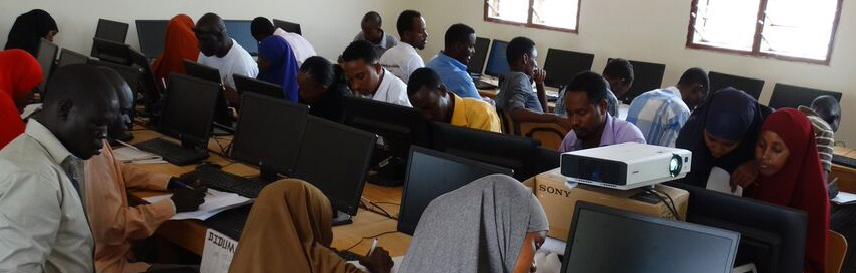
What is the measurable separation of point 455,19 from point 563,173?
6.80 meters

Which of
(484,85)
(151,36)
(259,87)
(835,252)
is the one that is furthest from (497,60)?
(835,252)

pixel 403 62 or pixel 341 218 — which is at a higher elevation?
pixel 403 62

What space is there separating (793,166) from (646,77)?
4.40 m

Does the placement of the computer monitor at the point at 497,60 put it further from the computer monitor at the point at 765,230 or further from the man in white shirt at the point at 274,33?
the computer monitor at the point at 765,230

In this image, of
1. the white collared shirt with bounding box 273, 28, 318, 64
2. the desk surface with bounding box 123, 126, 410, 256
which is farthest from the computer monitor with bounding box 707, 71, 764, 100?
the desk surface with bounding box 123, 126, 410, 256

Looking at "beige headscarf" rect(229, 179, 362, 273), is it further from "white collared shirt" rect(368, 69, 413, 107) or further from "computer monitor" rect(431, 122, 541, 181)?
"white collared shirt" rect(368, 69, 413, 107)

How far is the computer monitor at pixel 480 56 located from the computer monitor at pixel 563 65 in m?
0.81

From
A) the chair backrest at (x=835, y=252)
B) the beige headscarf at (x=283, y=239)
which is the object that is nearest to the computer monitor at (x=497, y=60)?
the chair backrest at (x=835, y=252)

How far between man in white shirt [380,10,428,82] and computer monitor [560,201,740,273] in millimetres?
2986

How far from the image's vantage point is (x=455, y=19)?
8.70m

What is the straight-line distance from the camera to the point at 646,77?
258 inches

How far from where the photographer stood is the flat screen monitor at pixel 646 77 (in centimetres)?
647

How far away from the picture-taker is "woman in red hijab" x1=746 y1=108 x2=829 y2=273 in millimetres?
2250

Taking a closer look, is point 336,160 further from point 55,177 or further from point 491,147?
point 55,177
